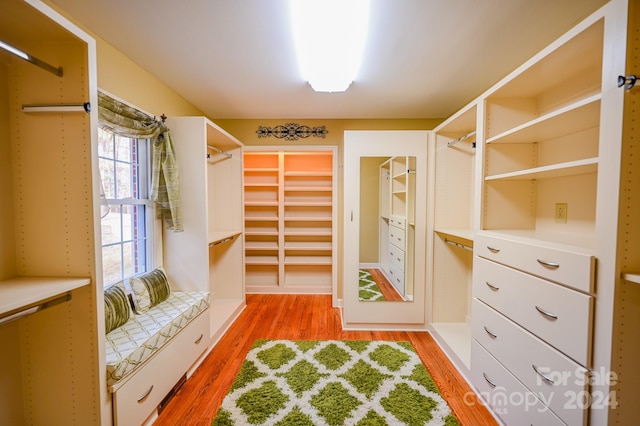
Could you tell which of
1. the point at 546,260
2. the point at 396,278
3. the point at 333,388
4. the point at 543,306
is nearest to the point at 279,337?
the point at 333,388

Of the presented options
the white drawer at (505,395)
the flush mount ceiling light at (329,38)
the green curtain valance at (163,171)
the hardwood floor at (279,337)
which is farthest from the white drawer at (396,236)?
the green curtain valance at (163,171)

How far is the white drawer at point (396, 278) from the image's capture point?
2.69 meters

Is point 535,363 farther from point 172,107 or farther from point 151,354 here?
point 172,107

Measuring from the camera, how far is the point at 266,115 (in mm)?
3174

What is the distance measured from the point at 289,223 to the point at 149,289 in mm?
2199

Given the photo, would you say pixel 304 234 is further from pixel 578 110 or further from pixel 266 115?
pixel 578 110

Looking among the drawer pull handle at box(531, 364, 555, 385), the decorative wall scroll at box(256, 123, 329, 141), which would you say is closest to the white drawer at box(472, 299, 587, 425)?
the drawer pull handle at box(531, 364, 555, 385)

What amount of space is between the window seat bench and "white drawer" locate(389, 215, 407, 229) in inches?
80.5

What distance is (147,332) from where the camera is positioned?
1.53 metres

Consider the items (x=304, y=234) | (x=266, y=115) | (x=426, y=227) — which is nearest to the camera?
(x=426, y=227)

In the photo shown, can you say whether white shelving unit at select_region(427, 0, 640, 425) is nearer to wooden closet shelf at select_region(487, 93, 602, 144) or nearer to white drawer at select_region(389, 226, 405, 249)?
wooden closet shelf at select_region(487, 93, 602, 144)

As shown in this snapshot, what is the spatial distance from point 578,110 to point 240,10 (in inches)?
72.3

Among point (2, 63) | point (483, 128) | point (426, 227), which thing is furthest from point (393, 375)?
point (2, 63)

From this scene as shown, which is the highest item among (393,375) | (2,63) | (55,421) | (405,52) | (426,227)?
(405,52)
